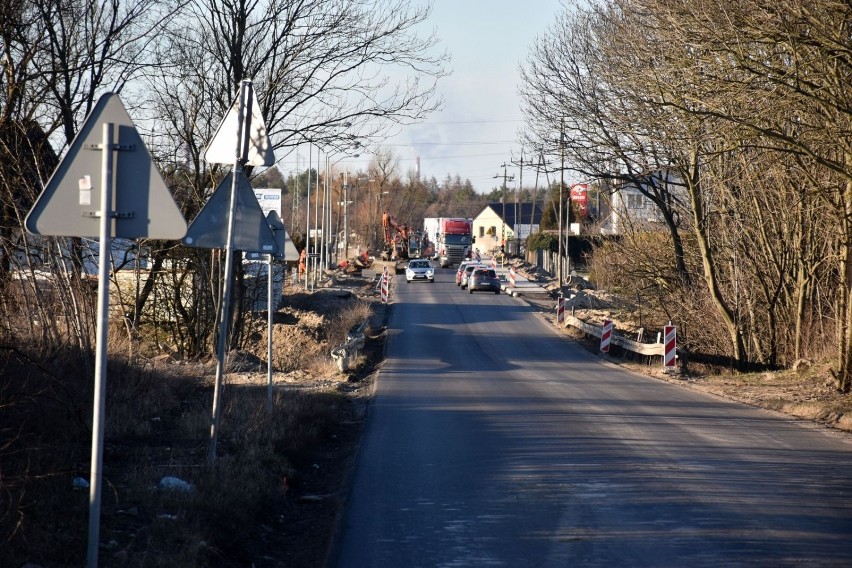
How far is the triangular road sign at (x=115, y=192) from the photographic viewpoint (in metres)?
4.76

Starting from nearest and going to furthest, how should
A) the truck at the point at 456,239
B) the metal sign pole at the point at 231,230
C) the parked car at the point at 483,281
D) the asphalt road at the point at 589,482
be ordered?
1. the asphalt road at the point at 589,482
2. the metal sign pole at the point at 231,230
3. the parked car at the point at 483,281
4. the truck at the point at 456,239

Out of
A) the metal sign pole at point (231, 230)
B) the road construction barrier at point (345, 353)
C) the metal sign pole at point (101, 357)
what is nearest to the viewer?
the metal sign pole at point (101, 357)

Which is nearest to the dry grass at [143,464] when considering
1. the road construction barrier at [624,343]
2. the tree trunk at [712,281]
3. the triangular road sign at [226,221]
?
the triangular road sign at [226,221]

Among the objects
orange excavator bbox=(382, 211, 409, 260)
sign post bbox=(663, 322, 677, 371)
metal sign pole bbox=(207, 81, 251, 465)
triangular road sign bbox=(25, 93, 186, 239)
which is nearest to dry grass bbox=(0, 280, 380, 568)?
metal sign pole bbox=(207, 81, 251, 465)

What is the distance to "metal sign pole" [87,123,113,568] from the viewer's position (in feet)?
15.3

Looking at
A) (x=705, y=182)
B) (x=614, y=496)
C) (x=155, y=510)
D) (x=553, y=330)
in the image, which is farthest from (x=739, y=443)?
(x=553, y=330)

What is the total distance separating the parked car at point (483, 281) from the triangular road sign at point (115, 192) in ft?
155

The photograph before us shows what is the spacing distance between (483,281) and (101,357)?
4782cm

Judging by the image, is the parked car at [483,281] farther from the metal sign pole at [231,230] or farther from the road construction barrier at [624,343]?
the metal sign pole at [231,230]

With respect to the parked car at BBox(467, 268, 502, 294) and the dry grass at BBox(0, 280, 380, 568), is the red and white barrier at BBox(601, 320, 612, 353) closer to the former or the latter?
the dry grass at BBox(0, 280, 380, 568)

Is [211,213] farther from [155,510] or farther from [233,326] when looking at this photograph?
[233,326]

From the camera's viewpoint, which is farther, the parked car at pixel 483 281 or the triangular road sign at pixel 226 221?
the parked car at pixel 483 281

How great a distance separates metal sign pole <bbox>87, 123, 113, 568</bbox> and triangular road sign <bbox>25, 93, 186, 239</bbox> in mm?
55

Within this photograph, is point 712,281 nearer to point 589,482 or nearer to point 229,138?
point 589,482
